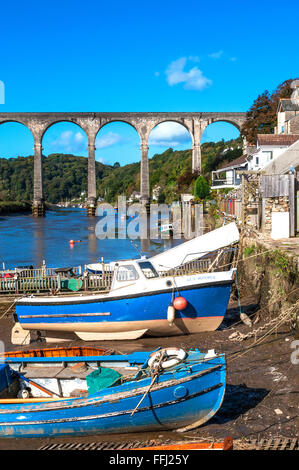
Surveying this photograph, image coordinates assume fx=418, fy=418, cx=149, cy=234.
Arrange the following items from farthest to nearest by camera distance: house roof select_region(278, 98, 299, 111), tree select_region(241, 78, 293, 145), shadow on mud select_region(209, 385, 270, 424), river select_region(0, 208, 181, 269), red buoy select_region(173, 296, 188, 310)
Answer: tree select_region(241, 78, 293, 145), house roof select_region(278, 98, 299, 111), river select_region(0, 208, 181, 269), red buoy select_region(173, 296, 188, 310), shadow on mud select_region(209, 385, 270, 424)

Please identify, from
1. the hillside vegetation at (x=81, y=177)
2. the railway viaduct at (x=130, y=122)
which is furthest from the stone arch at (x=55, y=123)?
the hillside vegetation at (x=81, y=177)

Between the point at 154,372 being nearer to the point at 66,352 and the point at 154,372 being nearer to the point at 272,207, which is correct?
the point at 66,352

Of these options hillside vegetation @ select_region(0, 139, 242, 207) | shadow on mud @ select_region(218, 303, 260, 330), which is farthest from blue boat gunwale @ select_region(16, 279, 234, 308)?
hillside vegetation @ select_region(0, 139, 242, 207)

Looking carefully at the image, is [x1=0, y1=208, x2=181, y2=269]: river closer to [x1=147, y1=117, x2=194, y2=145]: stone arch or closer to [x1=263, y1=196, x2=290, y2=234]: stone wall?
[x1=263, y1=196, x2=290, y2=234]: stone wall

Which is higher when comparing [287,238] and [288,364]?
[287,238]

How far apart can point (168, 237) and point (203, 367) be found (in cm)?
3518

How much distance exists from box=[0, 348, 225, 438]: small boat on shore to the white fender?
0.02 meters

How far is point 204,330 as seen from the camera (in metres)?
13.5

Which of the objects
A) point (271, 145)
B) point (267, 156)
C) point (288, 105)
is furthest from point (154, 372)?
point (288, 105)

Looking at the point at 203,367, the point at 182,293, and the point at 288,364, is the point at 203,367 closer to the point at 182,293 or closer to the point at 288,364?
the point at 288,364

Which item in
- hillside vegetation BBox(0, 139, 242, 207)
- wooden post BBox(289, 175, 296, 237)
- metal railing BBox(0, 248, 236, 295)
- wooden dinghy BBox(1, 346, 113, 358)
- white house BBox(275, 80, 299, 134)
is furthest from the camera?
hillside vegetation BBox(0, 139, 242, 207)

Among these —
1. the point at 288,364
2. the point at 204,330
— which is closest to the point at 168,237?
the point at 204,330

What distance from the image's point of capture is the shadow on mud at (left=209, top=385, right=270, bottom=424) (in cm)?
837

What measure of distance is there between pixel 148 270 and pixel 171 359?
5.75m
